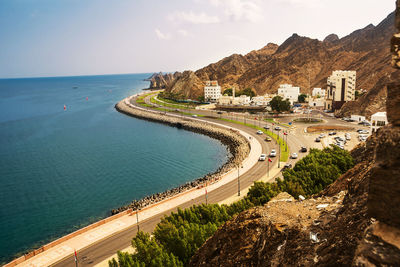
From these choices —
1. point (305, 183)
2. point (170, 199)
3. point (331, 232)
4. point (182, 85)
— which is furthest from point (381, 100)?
point (182, 85)

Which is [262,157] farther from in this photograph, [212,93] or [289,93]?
[212,93]

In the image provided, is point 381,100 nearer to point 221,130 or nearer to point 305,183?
point 221,130

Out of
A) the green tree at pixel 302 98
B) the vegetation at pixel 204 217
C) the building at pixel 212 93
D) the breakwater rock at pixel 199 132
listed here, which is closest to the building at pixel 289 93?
the green tree at pixel 302 98

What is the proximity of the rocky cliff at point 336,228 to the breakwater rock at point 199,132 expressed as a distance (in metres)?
23.2

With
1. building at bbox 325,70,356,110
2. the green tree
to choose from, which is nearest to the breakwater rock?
building at bbox 325,70,356,110

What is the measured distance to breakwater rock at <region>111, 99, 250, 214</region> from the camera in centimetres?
4320

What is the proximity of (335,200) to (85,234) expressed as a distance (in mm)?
26815

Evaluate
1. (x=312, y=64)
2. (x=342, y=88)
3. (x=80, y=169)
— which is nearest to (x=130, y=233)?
(x=80, y=169)

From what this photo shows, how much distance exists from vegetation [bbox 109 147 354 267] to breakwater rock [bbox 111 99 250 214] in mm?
11974

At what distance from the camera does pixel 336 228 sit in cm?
982

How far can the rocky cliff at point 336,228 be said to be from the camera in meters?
6.24

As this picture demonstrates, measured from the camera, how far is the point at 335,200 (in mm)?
14375

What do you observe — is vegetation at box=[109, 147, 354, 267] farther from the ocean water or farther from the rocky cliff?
the ocean water

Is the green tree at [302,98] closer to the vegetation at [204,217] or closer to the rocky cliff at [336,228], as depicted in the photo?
the vegetation at [204,217]
